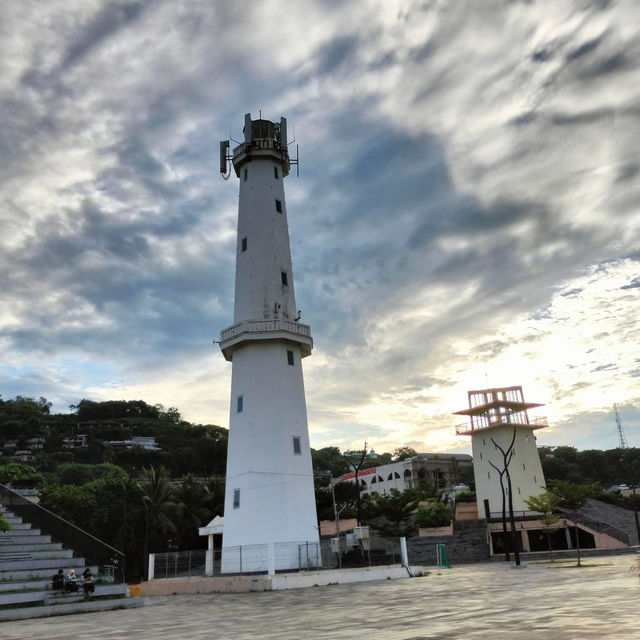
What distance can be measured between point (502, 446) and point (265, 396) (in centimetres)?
2722

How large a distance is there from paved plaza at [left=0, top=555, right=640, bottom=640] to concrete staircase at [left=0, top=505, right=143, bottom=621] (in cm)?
87

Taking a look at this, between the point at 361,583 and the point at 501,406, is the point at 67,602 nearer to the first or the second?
the point at 361,583

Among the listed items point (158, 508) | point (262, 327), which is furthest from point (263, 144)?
point (158, 508)

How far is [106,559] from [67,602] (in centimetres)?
230

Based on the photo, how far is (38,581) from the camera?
58.4 feet

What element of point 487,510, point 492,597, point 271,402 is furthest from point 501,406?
point 492,597

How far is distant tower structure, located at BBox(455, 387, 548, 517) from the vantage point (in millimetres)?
47562

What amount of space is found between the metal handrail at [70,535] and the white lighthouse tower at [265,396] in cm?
626

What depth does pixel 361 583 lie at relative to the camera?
2303 cm

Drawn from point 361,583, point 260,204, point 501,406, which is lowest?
point 361,583

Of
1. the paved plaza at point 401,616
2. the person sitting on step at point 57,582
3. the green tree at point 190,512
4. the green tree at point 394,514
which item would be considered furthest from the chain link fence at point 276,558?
the green tree at point 190,512

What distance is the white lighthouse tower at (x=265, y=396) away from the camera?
26.2m

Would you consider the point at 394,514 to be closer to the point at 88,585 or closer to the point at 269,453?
the point at 269,453

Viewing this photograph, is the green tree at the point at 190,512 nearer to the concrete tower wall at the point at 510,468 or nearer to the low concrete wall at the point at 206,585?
the low concrete wall at the point at 206,585
